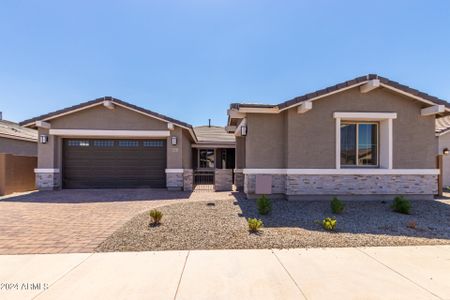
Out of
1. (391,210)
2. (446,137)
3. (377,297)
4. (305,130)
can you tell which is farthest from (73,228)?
(446,137)

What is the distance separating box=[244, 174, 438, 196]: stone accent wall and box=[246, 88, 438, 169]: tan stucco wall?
425 millimetres

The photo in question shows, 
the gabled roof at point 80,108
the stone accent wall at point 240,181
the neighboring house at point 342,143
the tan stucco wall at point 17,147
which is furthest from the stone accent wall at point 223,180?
the tan stucco wall at point 17,147

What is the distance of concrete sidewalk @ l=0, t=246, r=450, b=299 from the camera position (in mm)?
3330

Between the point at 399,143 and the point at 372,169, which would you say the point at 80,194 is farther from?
the point at 399,143

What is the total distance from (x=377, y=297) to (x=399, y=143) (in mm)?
7603

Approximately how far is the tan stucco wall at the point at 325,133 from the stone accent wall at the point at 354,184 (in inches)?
16.8

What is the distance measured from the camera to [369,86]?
863 cm

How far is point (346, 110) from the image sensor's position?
8.99 m

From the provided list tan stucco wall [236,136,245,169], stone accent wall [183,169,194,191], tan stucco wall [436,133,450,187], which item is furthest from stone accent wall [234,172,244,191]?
tan stucco wall [436,133,450,187]

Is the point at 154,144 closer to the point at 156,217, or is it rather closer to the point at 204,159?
the point at 204,159

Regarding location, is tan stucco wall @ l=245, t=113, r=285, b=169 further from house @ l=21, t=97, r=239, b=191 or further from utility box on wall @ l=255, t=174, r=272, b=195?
house @ l=21, t=97, r=239, b=191

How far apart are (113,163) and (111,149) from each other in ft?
2.41

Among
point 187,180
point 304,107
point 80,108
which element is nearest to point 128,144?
point 80,108

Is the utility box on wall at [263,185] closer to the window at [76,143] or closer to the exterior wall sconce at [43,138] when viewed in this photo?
the window at [76,143]
